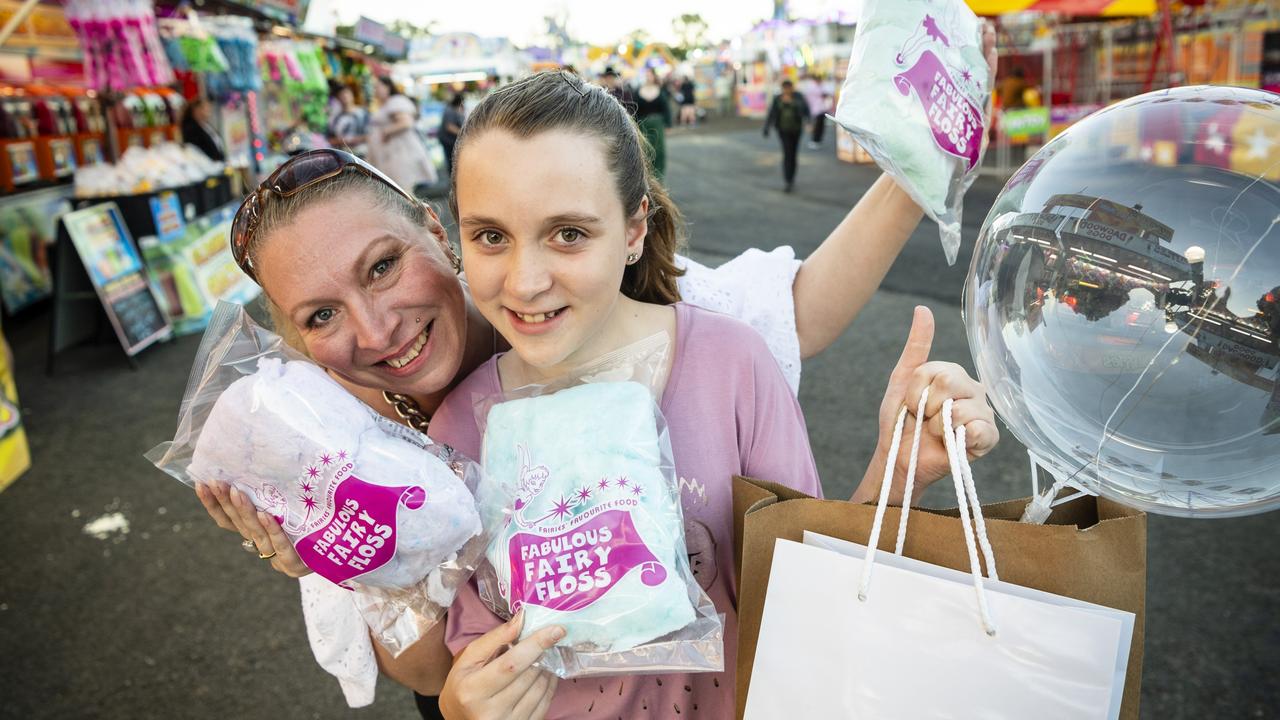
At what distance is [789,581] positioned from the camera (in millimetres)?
982

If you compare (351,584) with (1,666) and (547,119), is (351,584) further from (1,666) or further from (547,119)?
(1,666)

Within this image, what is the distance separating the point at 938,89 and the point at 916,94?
0.05m

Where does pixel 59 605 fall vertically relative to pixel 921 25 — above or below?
below

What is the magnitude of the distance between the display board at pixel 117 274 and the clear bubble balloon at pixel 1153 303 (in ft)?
20.7

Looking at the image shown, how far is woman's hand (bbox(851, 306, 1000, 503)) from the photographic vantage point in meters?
1.07

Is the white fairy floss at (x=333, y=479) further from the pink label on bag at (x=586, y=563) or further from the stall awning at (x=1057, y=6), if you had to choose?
the stall awning at (x=1057, y=6)

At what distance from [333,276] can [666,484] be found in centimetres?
64

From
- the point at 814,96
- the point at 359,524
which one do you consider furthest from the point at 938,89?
the point at 814,96

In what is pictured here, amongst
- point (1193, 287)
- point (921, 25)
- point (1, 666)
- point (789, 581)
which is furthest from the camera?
point (1, 666)

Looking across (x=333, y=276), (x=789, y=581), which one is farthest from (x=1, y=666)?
(x=789, y=581)

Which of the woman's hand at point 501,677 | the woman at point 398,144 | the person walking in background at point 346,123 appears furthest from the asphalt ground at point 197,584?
the person walking in background at point 346,123

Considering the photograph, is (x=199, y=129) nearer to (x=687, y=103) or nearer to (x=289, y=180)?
(x=289, y=180)

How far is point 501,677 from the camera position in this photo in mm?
1080

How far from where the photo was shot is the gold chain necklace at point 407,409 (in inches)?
64.0
